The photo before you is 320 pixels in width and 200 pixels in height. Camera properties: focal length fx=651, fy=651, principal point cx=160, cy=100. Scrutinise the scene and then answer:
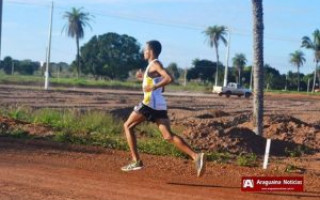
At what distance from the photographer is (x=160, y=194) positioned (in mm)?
7551

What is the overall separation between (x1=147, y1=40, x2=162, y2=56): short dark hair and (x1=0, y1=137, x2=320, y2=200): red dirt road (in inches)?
66.0

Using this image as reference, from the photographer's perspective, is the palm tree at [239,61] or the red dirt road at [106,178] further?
the palm tree at [239,61]

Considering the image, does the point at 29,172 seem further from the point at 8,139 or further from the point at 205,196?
the point at 8,139

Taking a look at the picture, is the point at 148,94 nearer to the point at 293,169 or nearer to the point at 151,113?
the point at 151,113

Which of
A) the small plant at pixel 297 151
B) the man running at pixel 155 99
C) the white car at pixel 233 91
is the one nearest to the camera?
the man running at pixel 155 99

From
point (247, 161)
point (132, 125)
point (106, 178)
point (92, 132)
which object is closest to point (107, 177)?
point (106, 178)

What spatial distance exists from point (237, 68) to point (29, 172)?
10986 centimetres

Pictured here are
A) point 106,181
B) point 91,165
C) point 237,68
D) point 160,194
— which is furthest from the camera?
point 237,68

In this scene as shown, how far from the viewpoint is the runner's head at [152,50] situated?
8.64 metres

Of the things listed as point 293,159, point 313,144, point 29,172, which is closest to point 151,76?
point 29,172

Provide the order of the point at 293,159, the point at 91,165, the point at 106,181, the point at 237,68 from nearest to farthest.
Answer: the point at 106,181, the point at 91,165, the point at 293,159, the point at 237,68

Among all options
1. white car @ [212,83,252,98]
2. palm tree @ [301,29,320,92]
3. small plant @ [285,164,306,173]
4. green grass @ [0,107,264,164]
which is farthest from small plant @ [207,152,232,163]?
palm tree @ [301,29,320,92]

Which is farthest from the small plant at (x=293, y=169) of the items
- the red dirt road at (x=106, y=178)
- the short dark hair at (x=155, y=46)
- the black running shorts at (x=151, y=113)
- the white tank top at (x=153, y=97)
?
the short dark hair at (x=155, y=46)

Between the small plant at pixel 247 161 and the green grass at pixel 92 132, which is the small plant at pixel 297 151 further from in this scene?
the green grass at pixel 92 132
